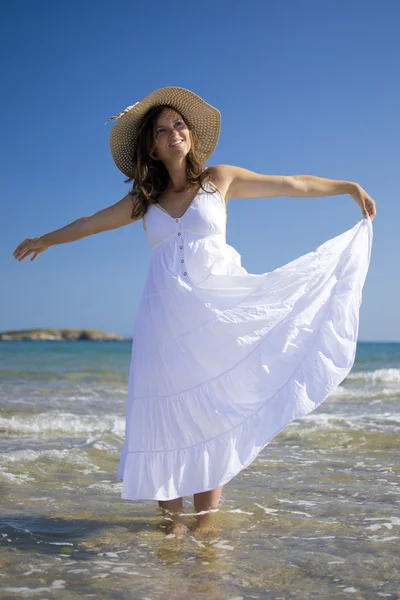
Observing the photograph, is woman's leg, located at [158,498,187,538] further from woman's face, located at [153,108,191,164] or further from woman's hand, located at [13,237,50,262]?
woman's face, located at [153,108,191,164]

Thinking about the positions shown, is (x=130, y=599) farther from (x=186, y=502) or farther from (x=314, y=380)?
(x=186, y=502)

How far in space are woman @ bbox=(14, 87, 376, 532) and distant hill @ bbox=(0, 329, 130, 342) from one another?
7539cm

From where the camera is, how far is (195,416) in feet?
12.3

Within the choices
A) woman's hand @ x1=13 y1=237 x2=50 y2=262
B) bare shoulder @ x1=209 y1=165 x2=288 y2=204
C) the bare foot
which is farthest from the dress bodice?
the bare foot

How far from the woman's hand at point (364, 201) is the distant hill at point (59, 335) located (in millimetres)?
75608

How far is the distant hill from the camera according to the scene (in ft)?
258

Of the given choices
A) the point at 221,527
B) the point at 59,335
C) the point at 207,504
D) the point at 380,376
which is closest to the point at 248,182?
the point at 207,504

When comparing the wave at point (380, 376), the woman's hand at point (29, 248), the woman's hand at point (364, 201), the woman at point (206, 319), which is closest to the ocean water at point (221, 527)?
the woman at point (206, 319)

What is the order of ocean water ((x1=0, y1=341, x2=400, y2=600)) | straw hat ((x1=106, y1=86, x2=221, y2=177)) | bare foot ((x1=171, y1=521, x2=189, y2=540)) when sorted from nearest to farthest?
1. ocean water ((x1=0, y1=341, x2=400, y2=600))
2. bare foot ((x1=171, y1=521, x2=189, y2=540))
3. straw hat ((x1=106, y1=86, x2=221, y2=177))

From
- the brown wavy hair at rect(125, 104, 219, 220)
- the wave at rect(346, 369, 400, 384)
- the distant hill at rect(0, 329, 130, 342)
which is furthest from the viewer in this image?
the distant hill at rect(0, 329, 130, 342)

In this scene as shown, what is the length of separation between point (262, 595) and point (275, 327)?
1.52 meters

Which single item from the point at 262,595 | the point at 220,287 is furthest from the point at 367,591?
the point at 220,287

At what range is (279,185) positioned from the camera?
419 centimetres

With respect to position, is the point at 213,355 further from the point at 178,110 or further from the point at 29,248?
the point at 178,110
